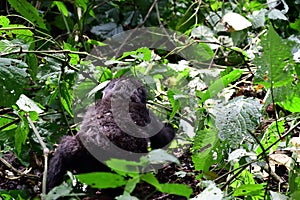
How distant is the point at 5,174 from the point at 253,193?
0.95m

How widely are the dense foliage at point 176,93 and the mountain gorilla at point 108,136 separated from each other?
57 mm

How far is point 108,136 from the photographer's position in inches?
44.4

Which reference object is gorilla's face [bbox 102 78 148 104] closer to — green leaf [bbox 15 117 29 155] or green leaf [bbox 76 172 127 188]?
green leaf [bbox 15 117 29 155]

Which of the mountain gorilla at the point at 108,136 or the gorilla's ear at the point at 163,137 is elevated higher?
the mountain gorilla at the point at 108,136

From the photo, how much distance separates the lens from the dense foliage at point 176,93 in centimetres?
78

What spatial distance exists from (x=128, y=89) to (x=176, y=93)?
1.03 ft

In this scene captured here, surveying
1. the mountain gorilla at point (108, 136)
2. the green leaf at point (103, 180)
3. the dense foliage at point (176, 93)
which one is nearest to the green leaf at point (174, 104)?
the dense foliage at point (176, 93)

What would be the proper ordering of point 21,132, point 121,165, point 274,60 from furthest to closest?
point 21,132 → point 274,60 → point 121,165

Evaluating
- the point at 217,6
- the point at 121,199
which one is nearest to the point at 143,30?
the point at 217,6

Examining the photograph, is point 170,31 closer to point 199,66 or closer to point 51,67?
point 199,66

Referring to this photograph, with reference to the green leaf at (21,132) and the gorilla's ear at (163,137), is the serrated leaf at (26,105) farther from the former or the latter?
the gorilla's ear at (163,137)

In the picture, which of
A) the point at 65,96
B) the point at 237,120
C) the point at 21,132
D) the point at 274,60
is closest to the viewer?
the point at 274,60

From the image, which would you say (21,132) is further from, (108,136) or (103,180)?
(103,180)

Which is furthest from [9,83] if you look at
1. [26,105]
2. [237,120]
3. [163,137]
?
[163,137]
